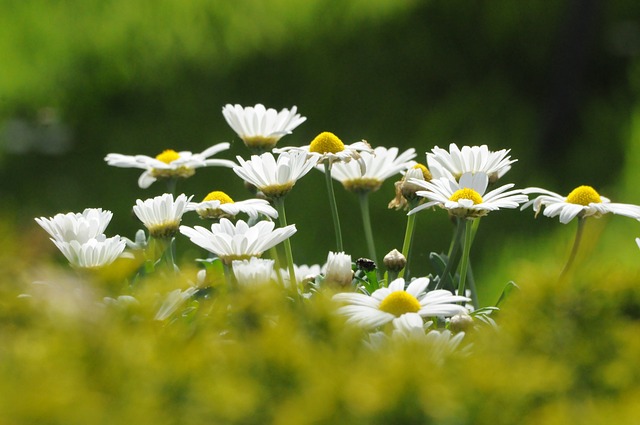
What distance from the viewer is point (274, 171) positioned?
1310 millimetres

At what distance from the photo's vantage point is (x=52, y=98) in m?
5.21

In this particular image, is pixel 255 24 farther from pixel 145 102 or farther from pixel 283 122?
pixel 283 122

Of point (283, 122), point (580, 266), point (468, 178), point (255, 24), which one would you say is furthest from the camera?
point (255, 24)

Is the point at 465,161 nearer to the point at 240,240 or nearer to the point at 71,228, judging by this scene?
the point at 240,240

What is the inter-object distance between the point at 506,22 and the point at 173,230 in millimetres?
4612

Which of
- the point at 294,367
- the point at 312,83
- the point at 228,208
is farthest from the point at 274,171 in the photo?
the point at 312,83

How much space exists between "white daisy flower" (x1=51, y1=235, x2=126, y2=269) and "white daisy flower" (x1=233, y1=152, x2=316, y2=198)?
22 centimetres

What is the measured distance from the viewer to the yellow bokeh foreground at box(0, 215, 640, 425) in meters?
0.67

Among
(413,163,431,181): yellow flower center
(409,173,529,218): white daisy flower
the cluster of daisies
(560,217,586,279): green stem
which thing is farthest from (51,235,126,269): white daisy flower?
(560,217,586,279): green stem

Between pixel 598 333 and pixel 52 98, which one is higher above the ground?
pixel 52 98

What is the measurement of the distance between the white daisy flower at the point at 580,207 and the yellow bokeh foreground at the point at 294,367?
391 millimetres

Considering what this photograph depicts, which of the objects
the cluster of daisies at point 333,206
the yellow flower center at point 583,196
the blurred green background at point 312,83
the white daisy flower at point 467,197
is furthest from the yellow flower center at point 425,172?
the blurred green background at point 312,83

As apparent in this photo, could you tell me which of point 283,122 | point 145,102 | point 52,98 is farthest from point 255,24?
point 283,122

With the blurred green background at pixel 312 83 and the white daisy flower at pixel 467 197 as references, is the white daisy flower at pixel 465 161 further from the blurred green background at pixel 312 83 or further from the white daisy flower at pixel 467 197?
the blurred green background at pixel 312 83
